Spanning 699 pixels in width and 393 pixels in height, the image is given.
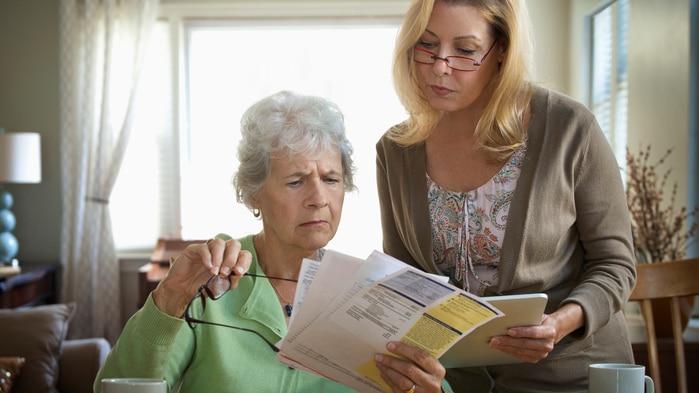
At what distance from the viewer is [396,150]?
1.92m

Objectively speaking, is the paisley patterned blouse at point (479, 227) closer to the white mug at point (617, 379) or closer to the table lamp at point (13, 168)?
the white mug at point (617, 379)

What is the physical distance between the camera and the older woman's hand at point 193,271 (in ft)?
4.66

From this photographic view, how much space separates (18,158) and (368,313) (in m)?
4.36

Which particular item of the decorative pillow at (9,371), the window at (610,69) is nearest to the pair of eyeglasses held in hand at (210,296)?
the decorative pillow at (9,371)

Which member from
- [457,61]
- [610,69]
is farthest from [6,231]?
[457,61]

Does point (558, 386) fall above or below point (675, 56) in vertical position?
below

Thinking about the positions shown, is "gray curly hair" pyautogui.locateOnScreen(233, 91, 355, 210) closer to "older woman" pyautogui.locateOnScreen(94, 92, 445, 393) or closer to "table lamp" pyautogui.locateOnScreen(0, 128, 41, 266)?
"older woman" pyautogui.locateOnScreen(94, 92, 445, 393)

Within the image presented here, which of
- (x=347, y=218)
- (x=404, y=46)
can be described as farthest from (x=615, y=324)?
(x=347, y=218)

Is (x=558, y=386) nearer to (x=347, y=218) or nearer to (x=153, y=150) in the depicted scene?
(x=347, y=218)

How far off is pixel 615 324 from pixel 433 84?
0.67 m

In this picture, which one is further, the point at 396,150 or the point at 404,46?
the point at 396,150

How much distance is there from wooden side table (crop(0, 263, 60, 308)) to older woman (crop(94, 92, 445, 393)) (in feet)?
10.7

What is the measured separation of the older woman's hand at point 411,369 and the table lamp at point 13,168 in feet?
13.9

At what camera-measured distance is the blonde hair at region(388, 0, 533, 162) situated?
1688 millimetres
